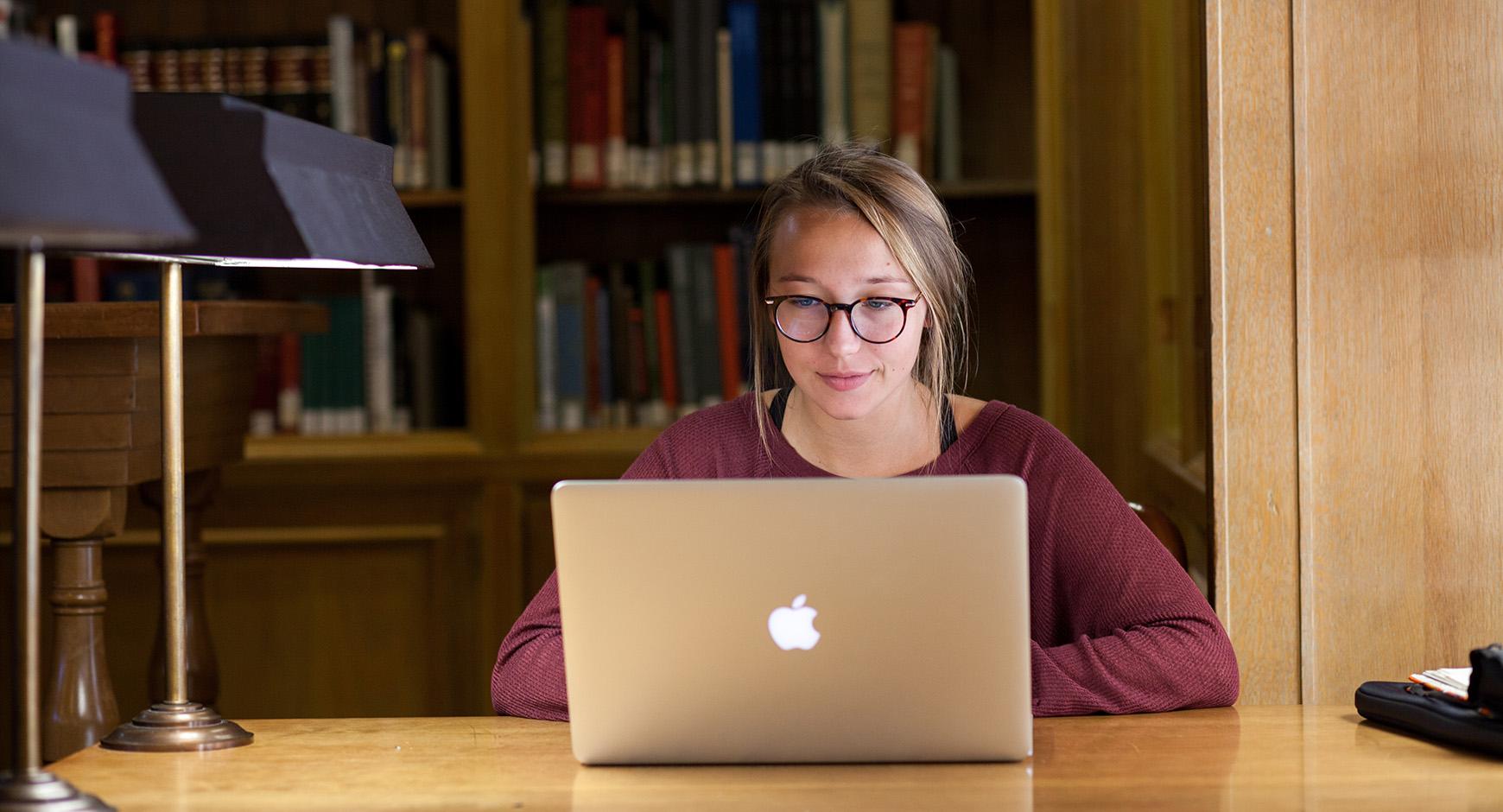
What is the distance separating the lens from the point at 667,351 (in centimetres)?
287

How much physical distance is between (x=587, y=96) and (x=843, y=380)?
1.49 meters

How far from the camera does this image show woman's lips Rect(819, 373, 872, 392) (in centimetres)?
153

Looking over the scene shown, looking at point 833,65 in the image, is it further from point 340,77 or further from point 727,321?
point 340,77

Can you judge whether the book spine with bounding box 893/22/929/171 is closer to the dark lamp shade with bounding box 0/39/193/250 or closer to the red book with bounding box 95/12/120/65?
the red book with bounding box 95/12/120/65

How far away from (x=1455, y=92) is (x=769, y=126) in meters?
1.55

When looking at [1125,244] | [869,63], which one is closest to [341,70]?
[869,63]

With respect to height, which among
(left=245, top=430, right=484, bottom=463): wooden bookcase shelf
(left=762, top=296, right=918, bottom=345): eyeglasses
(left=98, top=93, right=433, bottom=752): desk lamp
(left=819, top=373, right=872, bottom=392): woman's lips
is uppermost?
(left=98, top=93, right=433, bottom=752): desk lamp

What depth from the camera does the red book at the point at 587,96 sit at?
281cm

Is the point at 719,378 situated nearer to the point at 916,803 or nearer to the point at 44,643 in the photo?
the point at 44,643

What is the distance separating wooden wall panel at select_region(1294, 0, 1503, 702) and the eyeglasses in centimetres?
42

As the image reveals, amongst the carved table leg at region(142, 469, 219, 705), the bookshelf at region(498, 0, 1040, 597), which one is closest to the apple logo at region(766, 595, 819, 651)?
the carved table leg at region(142, 469, 219, 705)

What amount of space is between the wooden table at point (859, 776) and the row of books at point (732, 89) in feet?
5.91

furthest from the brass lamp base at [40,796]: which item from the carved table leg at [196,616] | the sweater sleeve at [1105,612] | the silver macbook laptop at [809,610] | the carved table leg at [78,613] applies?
the carved table leg at [196,616]

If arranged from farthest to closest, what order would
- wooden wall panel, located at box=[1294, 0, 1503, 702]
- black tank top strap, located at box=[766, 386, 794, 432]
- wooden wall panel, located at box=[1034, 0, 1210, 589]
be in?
wooden wall panel, located at box=[1034, 0, 1210, 589] → black tank top strap, located at box=[766, 386, 794, 432] → wooden wall panel, located at box=[1294, 0, 1503, 702]
